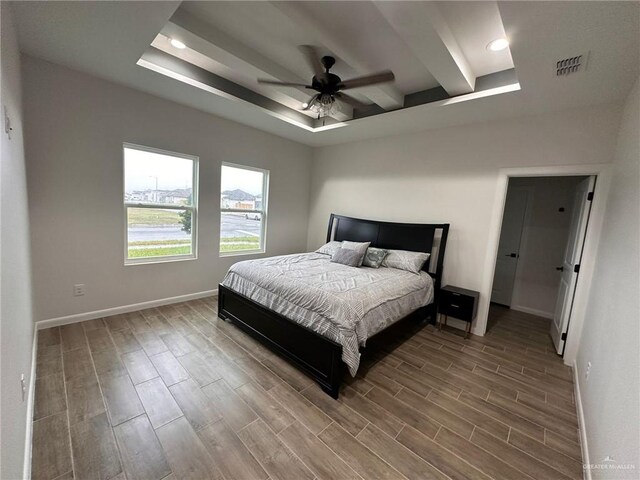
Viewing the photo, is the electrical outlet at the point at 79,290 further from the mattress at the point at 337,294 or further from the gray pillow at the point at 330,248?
the gray pillow at the point at 330,248

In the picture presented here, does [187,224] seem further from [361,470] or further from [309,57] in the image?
[361,470]

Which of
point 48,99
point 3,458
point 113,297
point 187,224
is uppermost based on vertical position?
point 48,99

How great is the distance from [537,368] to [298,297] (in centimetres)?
259

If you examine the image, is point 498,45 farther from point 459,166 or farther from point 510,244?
point 510,244

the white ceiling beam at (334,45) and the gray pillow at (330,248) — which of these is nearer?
the white ceiling beam at (334,45)

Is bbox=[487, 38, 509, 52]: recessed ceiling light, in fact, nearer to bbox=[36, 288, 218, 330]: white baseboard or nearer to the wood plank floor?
the wood plank floor

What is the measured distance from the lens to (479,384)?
2.37 meters

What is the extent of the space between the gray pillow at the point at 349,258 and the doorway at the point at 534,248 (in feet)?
6.99

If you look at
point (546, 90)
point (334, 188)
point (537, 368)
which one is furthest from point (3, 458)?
point (334, 188)

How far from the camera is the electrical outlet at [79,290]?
2.94 meters

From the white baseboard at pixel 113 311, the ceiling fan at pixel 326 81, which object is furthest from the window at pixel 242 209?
the ceiling fan at pixel 326 81

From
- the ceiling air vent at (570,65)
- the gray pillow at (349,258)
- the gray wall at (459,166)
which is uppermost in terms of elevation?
the ceiling air vent at (570,65)

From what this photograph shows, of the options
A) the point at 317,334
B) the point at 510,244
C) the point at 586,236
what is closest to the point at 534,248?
the point at 510,244

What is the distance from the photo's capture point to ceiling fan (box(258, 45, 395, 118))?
2260 millimetres
